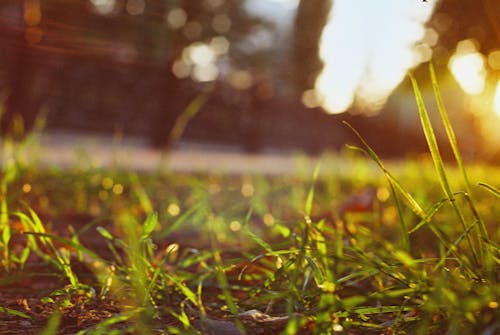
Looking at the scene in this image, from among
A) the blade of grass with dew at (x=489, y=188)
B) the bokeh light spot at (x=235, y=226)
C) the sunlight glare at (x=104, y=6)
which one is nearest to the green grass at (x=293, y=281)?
the blade of grass with dew at (x=489, y=188)

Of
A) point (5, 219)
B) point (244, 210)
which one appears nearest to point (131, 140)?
point (244, 210)

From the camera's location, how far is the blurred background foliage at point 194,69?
7.86m

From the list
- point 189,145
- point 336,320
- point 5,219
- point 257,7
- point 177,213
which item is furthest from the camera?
point 257,7

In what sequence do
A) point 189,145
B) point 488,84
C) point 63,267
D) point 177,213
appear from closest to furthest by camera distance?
point 63,267
point 177,213
point 488,84
point 189,145

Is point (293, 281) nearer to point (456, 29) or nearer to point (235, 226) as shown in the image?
point (235, 226)

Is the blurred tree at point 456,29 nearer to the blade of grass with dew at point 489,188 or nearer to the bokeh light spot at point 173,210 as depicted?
the bokeh light spot at point 173,210

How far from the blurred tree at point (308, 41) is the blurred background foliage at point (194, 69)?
0.04 metres

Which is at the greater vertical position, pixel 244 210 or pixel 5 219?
pixel 5 219

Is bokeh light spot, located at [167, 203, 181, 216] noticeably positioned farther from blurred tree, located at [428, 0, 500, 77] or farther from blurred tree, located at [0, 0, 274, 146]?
blurred tree, located at [428, 0, 500, 77]

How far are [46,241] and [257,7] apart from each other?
82.7 ft

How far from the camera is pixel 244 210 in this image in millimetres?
3359

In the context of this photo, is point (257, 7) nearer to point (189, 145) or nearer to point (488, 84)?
point (189, 145)

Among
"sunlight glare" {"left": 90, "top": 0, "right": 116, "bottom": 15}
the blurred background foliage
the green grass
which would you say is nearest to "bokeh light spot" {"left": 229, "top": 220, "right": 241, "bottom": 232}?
the green grass

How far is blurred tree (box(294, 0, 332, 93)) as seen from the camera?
79.3ft
